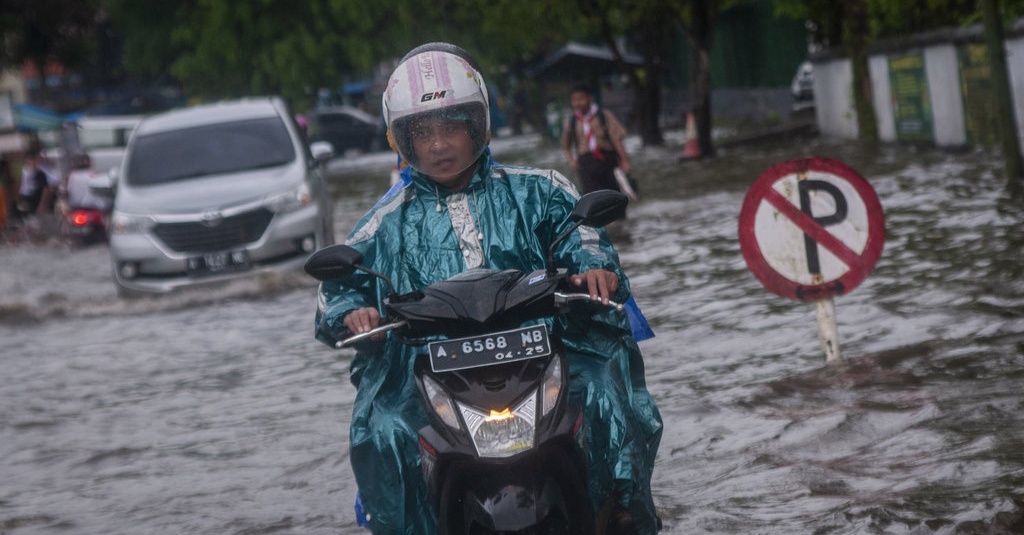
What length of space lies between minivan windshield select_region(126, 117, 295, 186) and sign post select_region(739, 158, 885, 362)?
8.39m

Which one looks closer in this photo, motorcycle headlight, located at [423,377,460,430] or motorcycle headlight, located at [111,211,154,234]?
motorcycle headlight, located at [423,377,460,430]

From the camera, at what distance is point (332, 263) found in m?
4.19

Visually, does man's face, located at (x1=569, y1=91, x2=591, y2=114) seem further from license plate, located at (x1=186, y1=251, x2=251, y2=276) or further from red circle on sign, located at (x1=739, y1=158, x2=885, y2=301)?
red circle on sign, located at (x1=739, y1=158, x2=885, y2=301)

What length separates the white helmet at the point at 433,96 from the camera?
4516 millimetres

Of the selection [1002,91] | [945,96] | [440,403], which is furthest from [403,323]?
[945,96]

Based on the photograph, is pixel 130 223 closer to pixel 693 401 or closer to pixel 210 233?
pixel 210 233

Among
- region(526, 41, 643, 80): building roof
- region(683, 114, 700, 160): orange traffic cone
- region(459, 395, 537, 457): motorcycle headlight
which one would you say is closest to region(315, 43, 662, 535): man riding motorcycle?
region(459, 395, 537, 457): motorcycle headlight

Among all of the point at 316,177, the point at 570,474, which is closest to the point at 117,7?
the point at 316,177

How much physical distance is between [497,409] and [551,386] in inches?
6.1

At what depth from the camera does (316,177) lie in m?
15.7

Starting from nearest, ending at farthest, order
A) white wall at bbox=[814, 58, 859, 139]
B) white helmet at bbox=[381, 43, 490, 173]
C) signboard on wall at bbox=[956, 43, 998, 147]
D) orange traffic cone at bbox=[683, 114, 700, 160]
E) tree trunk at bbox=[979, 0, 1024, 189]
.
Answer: white helmet at bbox=[381, 43, 490, 173] → tree trunk at bbox=[979, 0, 1024, 189] → signboard on wall at bbox=[956, 43, 998, 147] → white wall at bbox=[814, 58, 859, 139] → orange traffic cone at bbox=[683, 114, 700, 160]

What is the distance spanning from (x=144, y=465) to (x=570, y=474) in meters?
4.73

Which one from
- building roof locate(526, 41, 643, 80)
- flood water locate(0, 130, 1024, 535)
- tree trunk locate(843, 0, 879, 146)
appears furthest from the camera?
building roof locate(526, 41, 643, 80)

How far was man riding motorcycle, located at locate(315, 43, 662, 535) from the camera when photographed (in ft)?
14.0
